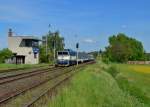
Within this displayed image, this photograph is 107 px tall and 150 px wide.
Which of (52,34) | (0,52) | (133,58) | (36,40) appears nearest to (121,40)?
(133,58)

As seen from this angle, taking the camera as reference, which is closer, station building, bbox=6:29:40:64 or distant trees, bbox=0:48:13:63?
distant trees, bbox=0:48:13:63

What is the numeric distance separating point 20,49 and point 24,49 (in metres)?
0.98

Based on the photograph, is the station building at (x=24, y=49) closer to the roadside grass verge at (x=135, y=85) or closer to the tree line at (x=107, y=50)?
the tree line at (x=107, y=50)

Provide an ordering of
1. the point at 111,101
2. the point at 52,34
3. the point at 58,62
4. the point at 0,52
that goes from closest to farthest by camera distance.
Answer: the point at 111,101, the point at 58,62, the point at 0,52, the point at 52,34

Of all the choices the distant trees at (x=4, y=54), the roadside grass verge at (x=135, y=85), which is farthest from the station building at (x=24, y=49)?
the roadside grass verge at (x=135, y=85)

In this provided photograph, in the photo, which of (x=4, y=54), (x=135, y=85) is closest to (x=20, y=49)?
(x=4, y=54)

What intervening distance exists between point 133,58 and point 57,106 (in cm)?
17457

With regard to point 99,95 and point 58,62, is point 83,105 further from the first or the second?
point 58,62

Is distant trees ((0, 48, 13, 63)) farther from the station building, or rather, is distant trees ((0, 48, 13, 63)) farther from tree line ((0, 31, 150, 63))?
the station building

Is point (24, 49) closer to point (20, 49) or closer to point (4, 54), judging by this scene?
point (20, 49)

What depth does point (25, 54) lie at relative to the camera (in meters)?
101

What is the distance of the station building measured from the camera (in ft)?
328

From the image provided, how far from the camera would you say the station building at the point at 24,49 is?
9988 cm

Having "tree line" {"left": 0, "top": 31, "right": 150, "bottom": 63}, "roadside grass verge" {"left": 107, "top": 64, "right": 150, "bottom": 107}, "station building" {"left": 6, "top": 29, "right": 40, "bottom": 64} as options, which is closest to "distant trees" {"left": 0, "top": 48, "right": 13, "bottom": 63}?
"tree line" {"left": 0, "top": 31, "right": 150, "bottom": 63}
